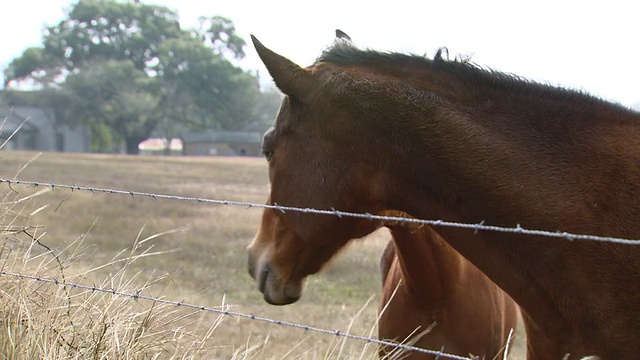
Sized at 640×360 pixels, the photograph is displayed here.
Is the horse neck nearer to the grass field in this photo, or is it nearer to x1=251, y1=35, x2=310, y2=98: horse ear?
the grass field

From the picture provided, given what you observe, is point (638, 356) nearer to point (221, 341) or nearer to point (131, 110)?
point (221, 341)

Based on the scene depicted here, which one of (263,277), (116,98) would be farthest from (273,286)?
(116,98)

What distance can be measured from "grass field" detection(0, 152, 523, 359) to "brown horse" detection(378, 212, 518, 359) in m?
0.30

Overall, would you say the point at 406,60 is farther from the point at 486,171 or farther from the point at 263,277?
the point at 263,277

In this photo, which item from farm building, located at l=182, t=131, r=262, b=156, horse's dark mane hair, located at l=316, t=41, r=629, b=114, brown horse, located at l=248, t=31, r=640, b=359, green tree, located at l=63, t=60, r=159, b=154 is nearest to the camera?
brown horse, located at l=248, t=31, r=640, b=359

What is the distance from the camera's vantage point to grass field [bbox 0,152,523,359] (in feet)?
9.71

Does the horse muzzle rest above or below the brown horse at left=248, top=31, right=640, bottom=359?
below

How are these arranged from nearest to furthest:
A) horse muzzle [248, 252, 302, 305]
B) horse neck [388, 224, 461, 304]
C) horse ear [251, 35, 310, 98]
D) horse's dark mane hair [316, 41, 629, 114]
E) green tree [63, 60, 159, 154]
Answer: horse's dark mane hair [316, 41, 629, 114]
horse ear [251, 35, 310, 98]
horse muzzle [248, 252, 302, 305]
horse neck [388, 224, 461, 304]
green tree [63, 60, 159, 154]

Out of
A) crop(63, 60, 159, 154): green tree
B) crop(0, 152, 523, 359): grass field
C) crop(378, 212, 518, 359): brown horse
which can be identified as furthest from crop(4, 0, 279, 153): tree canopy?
crop(378, 212, 518, 359): brown horse

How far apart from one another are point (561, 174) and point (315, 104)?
974 mm

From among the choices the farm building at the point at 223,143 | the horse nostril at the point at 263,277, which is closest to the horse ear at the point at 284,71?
the horse nostril at the point at 263,277

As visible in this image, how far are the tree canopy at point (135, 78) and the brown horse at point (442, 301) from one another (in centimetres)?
4696

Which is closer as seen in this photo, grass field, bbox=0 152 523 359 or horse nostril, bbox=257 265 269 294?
horse nostril, bbox=257 265 269 294

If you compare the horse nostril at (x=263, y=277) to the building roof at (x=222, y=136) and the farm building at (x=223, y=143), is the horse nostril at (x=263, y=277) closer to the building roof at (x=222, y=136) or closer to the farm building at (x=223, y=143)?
the farm building at (x=223, y=143)
